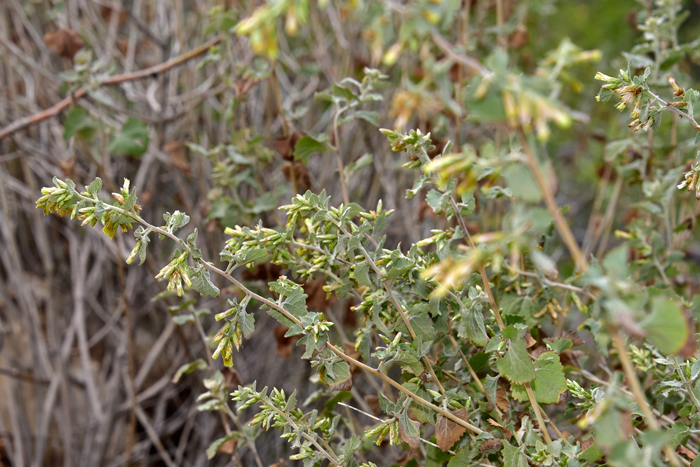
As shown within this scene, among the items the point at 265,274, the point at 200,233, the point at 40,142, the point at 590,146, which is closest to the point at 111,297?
the point at 200,233

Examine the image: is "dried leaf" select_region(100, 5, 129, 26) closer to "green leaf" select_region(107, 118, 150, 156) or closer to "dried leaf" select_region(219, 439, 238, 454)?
"green leaf" select_region(107, 118, 150, 156)

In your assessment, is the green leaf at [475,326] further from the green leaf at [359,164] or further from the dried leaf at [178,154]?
the dried leaf at [178,154]

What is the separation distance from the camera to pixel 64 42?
56.5 inches

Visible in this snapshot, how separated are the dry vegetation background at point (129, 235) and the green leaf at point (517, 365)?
74cm

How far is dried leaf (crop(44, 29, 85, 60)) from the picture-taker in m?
1.42

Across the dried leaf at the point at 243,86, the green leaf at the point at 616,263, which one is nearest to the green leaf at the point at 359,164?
the dried leaf at the point at 243,86

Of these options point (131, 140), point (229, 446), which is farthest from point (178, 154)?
point (229, 446)

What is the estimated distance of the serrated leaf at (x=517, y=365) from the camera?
2.35ft

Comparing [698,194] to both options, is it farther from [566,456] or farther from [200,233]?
[200,233]

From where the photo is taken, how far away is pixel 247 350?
186cm

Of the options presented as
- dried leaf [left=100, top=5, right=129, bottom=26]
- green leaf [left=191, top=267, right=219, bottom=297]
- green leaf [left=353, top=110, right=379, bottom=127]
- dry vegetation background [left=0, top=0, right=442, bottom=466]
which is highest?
dried leaf [left=100, top=5, right=129, bottom=26]

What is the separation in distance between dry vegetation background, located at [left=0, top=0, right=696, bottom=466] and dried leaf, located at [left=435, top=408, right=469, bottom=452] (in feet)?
2.36

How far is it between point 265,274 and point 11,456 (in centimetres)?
115

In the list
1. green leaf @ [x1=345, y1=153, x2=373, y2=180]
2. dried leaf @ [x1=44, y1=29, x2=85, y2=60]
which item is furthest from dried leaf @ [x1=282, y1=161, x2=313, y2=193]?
dried leaf @ [x1=44, y1=29, x2=85, y2=60]
